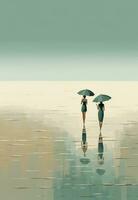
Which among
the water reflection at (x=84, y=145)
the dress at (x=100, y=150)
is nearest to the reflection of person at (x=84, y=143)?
the water reflection at (x=84, y=145)

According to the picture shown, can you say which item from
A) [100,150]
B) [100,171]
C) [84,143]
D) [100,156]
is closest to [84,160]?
[100,156]

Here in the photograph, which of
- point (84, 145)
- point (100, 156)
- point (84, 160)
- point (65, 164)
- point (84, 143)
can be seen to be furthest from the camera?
point (84, 143)

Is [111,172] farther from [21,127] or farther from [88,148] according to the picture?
[21,127]

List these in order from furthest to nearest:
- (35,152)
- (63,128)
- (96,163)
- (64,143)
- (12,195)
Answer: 1. (63,128)
2. (64,143)
3. (35,152)
4. (96,163)
5. (12,195)

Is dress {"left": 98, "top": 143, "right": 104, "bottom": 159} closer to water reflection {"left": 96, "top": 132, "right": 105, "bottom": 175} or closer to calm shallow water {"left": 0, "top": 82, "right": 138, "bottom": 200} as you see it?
water reflection {"left": 96, "top": 132, "right": 105, "bottom": 175}

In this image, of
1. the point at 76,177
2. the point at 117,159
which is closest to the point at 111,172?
the point at 76,177

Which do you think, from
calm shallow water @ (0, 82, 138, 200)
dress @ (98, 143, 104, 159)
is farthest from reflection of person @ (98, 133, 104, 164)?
calm shallow water @ (0, 82, 138, 200)

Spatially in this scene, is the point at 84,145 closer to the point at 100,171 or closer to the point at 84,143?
the point at 84,143

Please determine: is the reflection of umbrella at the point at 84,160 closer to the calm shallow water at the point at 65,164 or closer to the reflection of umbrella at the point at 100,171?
the calm shallow water at the point at 65,164

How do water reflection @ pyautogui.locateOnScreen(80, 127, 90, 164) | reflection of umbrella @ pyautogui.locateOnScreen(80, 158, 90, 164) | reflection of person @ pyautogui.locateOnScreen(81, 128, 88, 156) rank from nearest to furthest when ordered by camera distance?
reflection of umbrella @ pyautogui.locateOnScreen(80, 158, 90, 164) → water reflection @ pyautogui.locateOnScreen(80, 127, 90, 164) → reflection of person @ pyautogui.locateOnScreen(81, 128, 88, 156)

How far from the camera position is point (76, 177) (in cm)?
2044

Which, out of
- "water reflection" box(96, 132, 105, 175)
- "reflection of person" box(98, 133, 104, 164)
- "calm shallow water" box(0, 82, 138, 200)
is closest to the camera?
"calm shallow water" box(0, 82, 138, 200)

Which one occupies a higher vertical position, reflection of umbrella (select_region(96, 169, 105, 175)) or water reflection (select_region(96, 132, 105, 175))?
water reflection (select_region(96, 132, 105, 175))

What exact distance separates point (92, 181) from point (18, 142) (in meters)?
9.47
